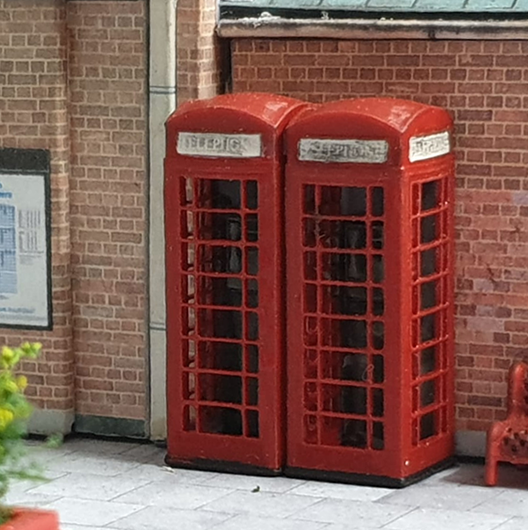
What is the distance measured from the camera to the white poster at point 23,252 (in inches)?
405

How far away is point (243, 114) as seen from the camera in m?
9.27

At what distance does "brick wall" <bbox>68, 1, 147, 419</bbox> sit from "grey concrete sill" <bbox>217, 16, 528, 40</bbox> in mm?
682

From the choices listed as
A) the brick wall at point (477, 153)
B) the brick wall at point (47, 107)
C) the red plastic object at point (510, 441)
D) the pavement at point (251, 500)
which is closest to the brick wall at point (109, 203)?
the brick wall at point (47, 107)

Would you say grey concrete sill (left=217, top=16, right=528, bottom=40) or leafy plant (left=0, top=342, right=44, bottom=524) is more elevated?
grey concrete sill (left=217, top=16, right=528, bottom=40)

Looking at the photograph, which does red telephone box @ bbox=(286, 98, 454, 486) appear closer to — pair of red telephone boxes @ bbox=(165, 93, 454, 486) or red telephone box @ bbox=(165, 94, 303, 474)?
pair of red telephone boxes @ bbox=(165, 93, 454, 486)

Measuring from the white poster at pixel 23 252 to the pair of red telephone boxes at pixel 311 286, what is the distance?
1.12 metres

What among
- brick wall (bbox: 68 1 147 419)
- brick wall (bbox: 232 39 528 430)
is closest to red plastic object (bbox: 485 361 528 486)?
brick wall (bbox: 232 39 528 430)

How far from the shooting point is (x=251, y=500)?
9070 mm

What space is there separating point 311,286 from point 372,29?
1600mm

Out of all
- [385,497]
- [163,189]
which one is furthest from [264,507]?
[163,189]

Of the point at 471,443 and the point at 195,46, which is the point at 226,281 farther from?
the point at 471,443

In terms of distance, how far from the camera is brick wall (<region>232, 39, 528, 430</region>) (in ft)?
30.9

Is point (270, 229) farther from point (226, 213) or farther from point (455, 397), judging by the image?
point (455, 397)

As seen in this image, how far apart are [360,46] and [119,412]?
286cm
